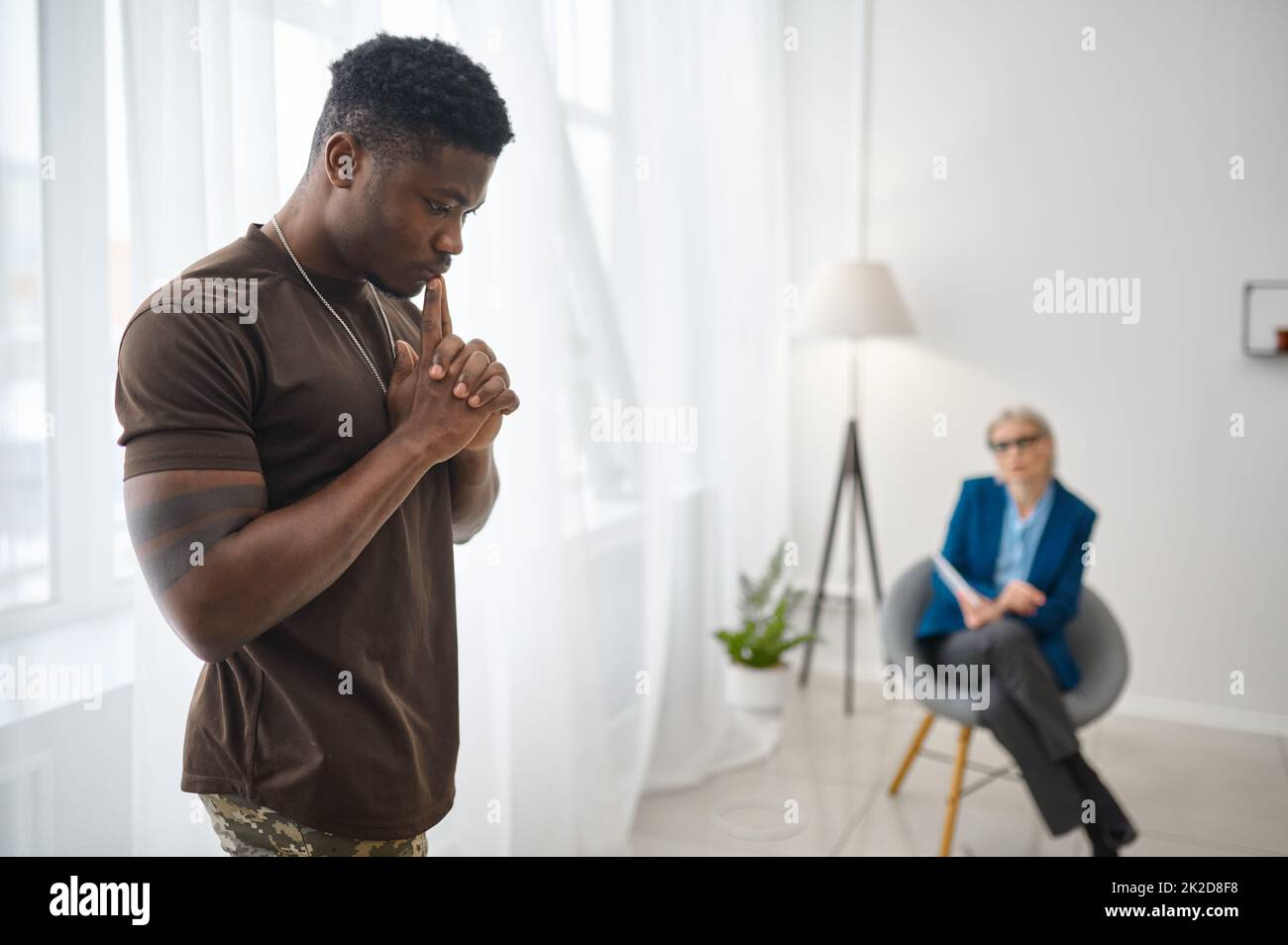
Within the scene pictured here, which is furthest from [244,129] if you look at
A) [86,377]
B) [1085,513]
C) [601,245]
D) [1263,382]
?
[1263,382]

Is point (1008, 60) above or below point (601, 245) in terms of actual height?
above

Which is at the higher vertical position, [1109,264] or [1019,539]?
[1109,264]

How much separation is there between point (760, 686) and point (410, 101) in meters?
2.56

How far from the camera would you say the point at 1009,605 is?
2828 millimetres

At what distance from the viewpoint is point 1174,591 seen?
3.72m

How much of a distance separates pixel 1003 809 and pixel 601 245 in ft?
6.68

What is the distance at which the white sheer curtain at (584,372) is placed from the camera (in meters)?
1.56

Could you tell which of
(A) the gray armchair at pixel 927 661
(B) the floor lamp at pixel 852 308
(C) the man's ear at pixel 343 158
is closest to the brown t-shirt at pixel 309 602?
(C) the man's ear at pixel 343 158

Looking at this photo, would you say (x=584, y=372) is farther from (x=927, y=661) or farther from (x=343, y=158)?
(x=343, y=158)

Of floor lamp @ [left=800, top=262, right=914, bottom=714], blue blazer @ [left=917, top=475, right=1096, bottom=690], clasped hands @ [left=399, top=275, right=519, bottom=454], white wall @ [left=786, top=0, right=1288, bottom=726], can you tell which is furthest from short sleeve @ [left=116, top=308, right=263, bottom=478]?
white wall @ [left=786, top=0, right=1288, bottom=726]

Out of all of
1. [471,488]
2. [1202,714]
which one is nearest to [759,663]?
[1202,714]

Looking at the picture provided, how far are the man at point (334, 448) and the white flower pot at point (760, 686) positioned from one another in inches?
86.8

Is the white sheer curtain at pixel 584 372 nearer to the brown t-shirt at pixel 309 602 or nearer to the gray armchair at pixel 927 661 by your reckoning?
the brown t-shirt at pixel 309 602

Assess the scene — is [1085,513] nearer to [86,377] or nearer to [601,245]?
[601,245]
